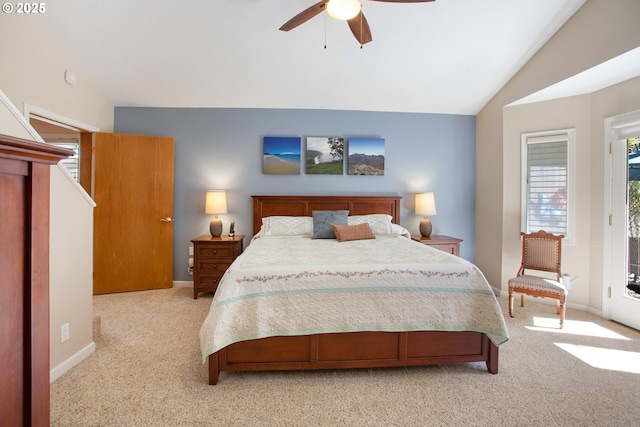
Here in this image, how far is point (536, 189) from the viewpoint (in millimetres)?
3623

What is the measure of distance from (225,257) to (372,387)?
7.96 feet

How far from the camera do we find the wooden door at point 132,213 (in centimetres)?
379

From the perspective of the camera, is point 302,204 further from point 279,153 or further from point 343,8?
point 343,8

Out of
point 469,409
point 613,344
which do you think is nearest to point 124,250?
point 469,409

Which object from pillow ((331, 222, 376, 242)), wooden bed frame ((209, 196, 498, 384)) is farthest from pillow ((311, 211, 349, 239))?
wooden bed frame ((209, 196, 498, 384))

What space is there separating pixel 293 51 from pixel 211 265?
279 centimetres

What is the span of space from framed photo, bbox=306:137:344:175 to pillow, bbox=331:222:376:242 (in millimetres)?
1163

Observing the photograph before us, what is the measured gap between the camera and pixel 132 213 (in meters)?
3.89

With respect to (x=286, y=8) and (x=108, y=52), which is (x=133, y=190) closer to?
(x=108, y=52)

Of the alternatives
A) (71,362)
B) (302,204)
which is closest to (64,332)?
(71,362)

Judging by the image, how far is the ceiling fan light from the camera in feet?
6.50

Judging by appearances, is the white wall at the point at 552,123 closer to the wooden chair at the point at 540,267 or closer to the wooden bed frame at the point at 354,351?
the wooden chair at the point at 540,267

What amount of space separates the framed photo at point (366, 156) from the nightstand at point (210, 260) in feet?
6.80

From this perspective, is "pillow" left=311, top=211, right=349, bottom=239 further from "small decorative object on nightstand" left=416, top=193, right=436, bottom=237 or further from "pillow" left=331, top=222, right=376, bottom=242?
"small decorative object on nightstand" left=416, top=193, right=436, bottom=237
